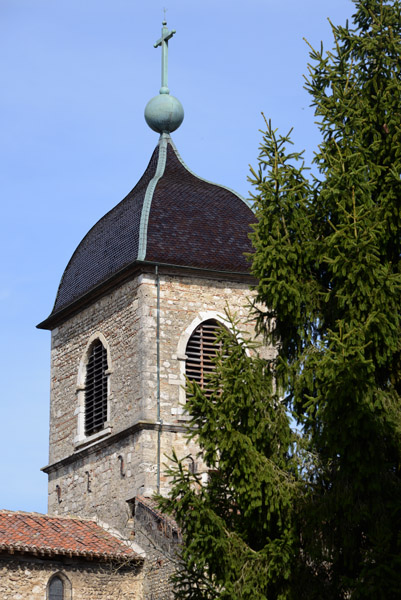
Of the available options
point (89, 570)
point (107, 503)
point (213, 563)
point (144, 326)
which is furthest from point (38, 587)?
point (213, 563)

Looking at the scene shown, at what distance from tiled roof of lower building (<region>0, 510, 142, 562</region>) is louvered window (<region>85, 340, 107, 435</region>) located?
7.39ft

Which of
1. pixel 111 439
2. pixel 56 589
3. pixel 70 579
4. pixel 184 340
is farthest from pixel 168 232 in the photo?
pixel 56 589

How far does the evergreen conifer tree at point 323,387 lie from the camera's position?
12148 millimetres

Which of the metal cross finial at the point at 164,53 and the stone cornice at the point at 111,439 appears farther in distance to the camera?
the metal cross finial at the point at 164,53

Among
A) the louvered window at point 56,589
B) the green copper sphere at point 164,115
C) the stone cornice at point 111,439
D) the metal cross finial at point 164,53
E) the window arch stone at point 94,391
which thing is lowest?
the louvered window at point 56,589

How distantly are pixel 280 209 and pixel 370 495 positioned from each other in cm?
349

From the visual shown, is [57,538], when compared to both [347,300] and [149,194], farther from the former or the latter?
[347,300]

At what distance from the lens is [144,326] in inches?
858

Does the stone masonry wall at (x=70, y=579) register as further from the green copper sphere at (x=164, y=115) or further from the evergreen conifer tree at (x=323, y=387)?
the green copper sphere at (x=164, y=115)

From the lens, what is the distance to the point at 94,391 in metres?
23.0

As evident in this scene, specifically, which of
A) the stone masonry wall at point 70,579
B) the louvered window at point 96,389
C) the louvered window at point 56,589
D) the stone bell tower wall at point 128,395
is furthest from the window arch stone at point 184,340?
the louvered window at point 56,589

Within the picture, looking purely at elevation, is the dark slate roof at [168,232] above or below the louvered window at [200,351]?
above

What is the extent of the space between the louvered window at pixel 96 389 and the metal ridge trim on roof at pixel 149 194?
7.34ft

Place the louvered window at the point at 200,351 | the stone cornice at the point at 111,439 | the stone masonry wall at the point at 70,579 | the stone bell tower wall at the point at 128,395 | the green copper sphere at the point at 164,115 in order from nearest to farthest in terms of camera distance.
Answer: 1. the stone masonry wall at the point at 70,579
2. the stone cornice at the point at 111,439
3. the stone bell tower wall at the point at 128,395
4. the louvered window at the point at 200,351
5. the green copper sphere at the point at 164,115
